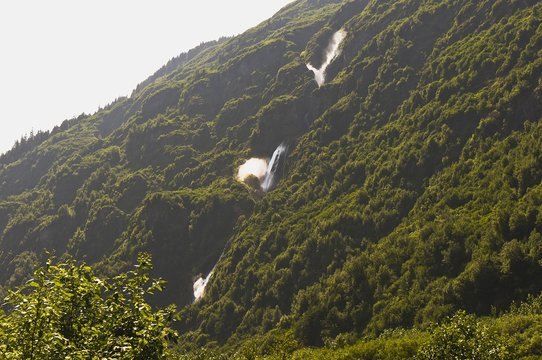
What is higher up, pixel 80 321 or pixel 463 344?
pixel 80 321

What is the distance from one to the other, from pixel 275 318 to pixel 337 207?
54663 mm

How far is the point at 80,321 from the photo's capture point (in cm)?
1669

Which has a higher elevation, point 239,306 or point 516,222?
point 239,306

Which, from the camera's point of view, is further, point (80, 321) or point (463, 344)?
point (463, 344)

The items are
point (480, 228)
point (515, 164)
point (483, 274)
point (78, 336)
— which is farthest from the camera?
point (515, 164)

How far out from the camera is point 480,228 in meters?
133

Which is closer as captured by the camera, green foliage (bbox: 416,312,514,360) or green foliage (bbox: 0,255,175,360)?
green foliage (bbox: 0,255,175,360)

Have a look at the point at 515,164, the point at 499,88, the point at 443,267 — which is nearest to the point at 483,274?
the point at 443,267

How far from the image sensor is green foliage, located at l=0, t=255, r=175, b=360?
47.9 feet

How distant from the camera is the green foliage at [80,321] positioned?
14.6 meters

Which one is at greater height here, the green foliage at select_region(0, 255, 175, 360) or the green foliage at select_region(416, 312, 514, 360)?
the green foliage at select_region(0, 255, 175, 360)

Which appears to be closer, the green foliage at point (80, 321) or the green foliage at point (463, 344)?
the green foliage at point (80, 321)

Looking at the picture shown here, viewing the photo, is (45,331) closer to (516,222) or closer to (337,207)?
(516,222)

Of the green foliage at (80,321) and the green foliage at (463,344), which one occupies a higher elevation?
the green foliage at (80,321)
